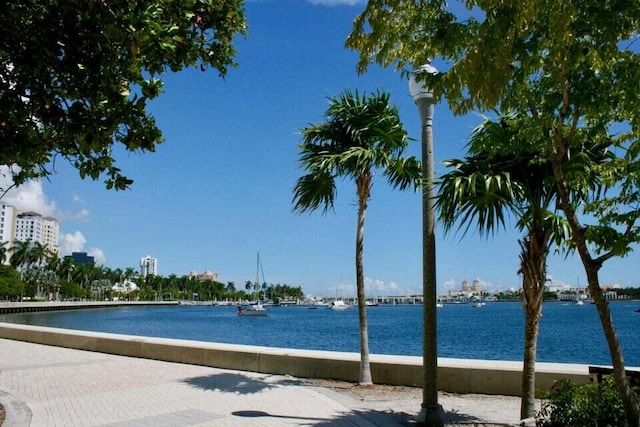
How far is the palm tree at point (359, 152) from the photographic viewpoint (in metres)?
10.8

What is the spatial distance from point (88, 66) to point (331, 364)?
7792mm

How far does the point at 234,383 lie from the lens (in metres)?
10.1

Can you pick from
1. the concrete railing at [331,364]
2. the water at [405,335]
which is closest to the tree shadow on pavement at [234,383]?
the concrete railing at [331,364]

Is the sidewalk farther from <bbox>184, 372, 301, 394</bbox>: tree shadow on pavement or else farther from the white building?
the white building

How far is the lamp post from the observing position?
7.07m

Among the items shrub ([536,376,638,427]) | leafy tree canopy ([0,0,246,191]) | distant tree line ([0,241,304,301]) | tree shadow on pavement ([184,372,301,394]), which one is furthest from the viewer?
distant tree line ([0,241,304,301])

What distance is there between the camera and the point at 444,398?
887 centimetres

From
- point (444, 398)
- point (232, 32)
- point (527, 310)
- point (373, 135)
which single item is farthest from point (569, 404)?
point (373, 135)

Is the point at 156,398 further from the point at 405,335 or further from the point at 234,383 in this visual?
the point at 405,335

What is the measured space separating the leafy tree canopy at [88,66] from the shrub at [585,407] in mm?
5331

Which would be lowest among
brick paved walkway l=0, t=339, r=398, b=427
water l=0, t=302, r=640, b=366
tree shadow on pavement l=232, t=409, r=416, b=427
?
water l=0, t=302, r=640, b=366

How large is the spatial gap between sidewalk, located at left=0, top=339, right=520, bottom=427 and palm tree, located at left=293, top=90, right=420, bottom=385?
210 cm

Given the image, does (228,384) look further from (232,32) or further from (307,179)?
(232,32)

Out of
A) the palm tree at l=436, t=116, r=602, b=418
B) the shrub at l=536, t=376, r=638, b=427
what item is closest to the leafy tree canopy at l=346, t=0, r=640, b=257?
the palm tree at l=436, t=116, r=602, b=418
